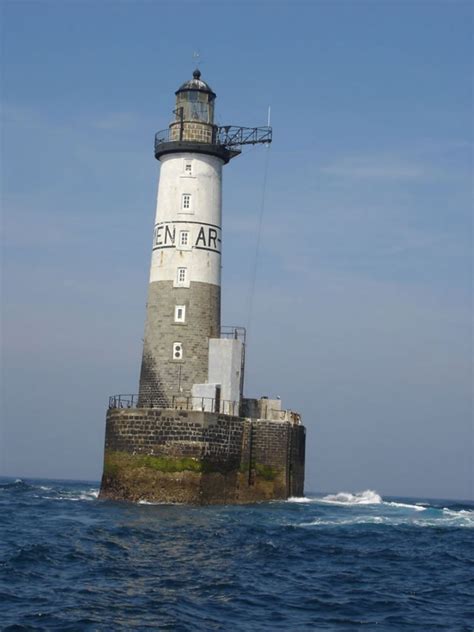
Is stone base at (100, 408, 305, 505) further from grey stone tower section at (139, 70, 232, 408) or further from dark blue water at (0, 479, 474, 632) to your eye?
grey stone tower section at (139, 70, 232, 408)

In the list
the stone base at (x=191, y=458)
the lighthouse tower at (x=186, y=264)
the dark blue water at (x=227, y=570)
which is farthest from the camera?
the lighthouse tower at (x=186, y=264)

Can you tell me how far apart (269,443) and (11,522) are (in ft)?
45.9

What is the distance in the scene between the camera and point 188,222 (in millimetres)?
49375

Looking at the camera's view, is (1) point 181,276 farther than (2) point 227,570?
Yes

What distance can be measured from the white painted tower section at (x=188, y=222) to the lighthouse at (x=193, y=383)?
0.05m

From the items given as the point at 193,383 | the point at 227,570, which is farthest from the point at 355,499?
the point at 227,570

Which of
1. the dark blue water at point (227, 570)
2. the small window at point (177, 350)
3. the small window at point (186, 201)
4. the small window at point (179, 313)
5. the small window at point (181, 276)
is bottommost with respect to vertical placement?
the dark blue water at point (227, 570)

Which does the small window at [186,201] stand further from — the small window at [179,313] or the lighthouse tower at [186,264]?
the small window at [179,313]

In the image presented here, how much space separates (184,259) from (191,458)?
35.2 feet

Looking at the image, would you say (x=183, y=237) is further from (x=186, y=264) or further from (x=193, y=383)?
(x=193, y=383)

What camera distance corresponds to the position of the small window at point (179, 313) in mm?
48625

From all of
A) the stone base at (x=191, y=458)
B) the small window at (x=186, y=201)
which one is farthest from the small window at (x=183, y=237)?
the stone base at (x=191, y=458)

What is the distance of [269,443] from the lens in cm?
4706

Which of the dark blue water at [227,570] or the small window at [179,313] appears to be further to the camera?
the small window at [179,313]
